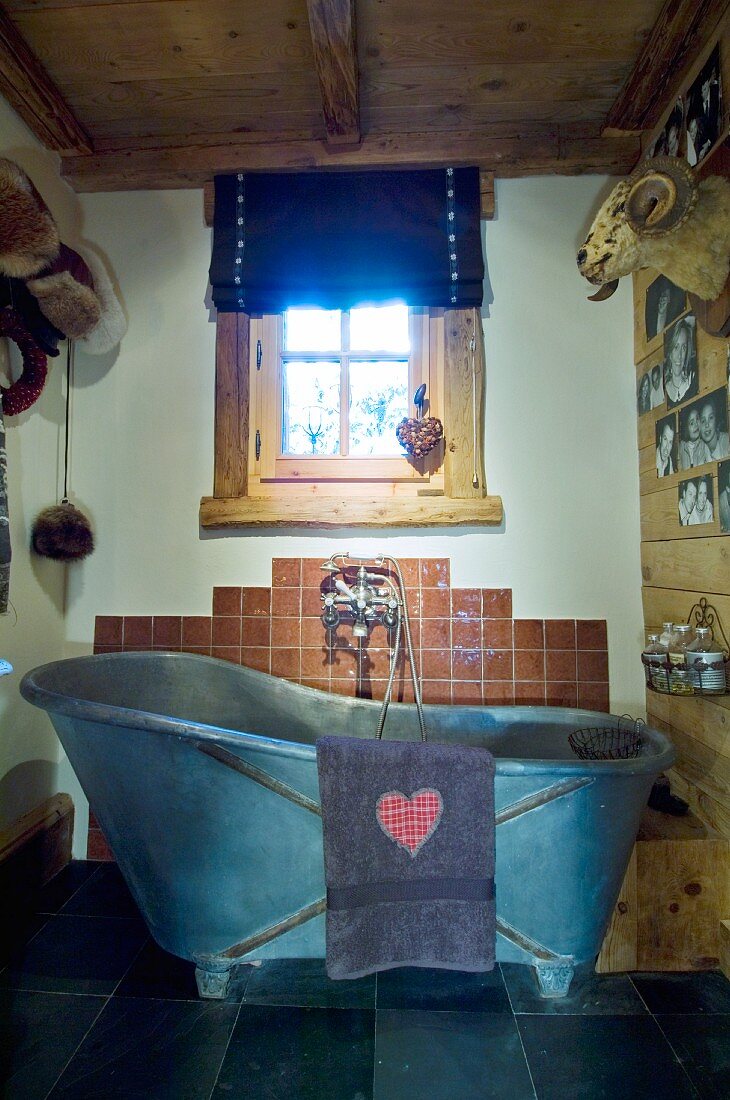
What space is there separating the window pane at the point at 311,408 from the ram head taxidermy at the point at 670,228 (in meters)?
1.00

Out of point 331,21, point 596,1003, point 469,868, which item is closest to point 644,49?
point 331,21

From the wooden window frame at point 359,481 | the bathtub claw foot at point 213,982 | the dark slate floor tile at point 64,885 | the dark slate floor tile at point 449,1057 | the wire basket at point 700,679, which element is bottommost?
the dark slate floor tile at point 449,1057

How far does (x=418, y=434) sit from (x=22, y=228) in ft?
4.25

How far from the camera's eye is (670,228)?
4.52 feet

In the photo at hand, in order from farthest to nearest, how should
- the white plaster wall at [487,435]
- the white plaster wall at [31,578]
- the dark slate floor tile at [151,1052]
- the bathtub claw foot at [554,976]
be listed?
1. the white plaster wall at [487,435]
2. the white plaster wall at [31,578]
3. the bathtub claw foot at [554,976]
4. the dark slate floor tile at [151,1052]

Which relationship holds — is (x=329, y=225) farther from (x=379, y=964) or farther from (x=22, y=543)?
(x=379, y=964)

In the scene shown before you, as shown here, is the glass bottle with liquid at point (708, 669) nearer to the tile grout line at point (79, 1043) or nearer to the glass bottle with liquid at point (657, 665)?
the glass bottle with liquid at point (657, 665)

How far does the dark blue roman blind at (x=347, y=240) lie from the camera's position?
2.00 meters

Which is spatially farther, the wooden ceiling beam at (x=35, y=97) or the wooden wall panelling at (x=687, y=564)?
the wooden ceiling beam at (x=35, y=97)

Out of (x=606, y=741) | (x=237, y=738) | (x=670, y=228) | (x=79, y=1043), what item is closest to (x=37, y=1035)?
(x=79, y=1043)

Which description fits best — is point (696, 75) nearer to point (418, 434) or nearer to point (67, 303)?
point (418, 434)

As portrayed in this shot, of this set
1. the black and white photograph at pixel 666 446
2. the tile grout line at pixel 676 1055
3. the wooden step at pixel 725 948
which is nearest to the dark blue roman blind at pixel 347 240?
the black and white photograph at pixel 666 446

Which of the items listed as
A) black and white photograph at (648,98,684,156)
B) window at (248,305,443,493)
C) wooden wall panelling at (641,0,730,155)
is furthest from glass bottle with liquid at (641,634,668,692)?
black and white photograph at (648,98,684,156)

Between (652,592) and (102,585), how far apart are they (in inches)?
78.0
